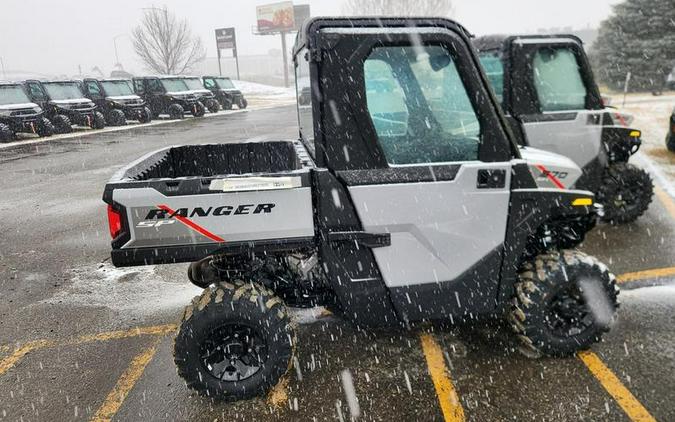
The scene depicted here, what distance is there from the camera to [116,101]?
2173cm

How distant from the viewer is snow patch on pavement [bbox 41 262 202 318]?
4504 millimetres

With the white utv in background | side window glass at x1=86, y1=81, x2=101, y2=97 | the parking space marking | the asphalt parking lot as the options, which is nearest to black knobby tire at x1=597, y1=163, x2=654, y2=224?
the asphalt parking lot

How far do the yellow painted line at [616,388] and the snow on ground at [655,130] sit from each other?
5.81 m

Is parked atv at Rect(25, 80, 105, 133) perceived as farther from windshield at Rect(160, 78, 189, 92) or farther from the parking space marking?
the parking space marking

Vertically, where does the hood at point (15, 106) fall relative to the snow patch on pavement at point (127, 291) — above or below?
above

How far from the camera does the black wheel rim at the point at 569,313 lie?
10.4 ft

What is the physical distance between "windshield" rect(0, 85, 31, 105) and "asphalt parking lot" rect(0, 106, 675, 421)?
15136mm

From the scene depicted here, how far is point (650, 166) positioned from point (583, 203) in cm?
776

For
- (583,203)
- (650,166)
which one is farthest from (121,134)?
(583,203)

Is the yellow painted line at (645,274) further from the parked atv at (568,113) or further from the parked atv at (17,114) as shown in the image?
the parked atv at (17,114)

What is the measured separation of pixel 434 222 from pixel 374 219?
0.39m

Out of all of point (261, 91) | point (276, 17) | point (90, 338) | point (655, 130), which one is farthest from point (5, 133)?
point (276, 17)

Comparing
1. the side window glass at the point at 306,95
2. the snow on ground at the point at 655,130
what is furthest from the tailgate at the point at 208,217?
the snow on ground at the point at 655,130

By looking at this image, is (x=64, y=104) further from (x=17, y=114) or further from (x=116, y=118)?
(x=17, y=114)
